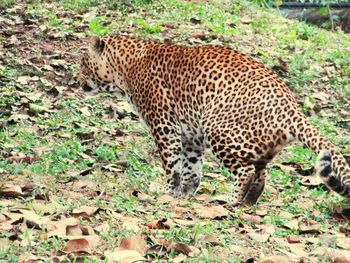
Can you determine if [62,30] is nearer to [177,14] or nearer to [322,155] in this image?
[177,14]

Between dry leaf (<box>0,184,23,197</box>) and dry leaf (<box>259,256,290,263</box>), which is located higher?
dry leaf (<box>259,256,290,263</box>)

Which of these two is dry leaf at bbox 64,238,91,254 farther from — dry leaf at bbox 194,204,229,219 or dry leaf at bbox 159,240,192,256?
dry leaf at bbox 194,204,229,219

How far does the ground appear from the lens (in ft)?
15.3

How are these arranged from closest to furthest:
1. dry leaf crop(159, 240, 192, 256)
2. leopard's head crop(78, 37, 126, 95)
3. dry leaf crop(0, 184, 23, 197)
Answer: dry leaf crop(159, 240, 192, 256), dry leaf crop(0, 184, 23, 197), leopard's head crop(78, 37, 126, 95)

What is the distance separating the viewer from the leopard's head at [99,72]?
25.7ft

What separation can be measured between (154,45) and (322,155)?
2.55 m

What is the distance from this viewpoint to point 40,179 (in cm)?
596

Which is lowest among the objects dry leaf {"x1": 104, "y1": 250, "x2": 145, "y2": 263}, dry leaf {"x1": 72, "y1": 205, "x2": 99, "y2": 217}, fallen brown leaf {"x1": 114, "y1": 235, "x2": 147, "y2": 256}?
dry leaf {"x1": 72, "y1": 205, "x2": 99, "y2": 217}

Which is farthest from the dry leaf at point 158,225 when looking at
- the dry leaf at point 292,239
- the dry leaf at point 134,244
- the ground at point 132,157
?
the dry leaf at point 292,239

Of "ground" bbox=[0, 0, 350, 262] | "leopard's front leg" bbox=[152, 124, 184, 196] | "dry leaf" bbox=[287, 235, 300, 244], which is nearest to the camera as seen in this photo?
"ground" bbox=[0, 0, 350, 262]

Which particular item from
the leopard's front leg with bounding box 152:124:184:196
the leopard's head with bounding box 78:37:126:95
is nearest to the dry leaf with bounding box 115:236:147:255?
the leopard's front leg with bounding box 152:124:184:196

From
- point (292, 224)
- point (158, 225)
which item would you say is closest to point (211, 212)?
point (292, 224)

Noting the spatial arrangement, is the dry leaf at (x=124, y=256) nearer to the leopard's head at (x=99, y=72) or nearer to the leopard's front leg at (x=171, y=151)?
the leopard's front leg at (x=171, y=151)

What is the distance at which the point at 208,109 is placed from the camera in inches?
269
